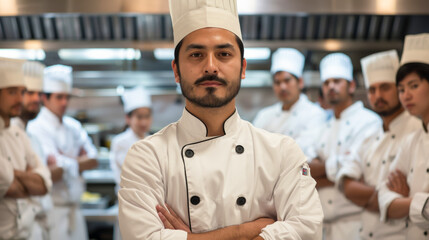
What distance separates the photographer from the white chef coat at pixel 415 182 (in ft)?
6.09

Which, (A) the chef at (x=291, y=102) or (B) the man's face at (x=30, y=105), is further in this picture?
(A) the chef at (x=291, y=102)

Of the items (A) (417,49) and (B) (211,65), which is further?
(A) (417,49)

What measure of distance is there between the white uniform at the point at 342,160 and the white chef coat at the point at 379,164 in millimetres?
158

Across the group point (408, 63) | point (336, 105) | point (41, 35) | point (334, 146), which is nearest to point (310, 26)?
point (336, 105)

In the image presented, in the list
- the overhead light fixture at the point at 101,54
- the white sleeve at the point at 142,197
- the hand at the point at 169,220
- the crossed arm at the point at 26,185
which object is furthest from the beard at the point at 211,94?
the overhead light fixture at the point at 101,54

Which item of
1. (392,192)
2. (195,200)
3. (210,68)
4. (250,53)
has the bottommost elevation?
(392,192)

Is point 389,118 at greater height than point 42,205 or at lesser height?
greater

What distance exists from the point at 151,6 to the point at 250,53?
47.2 inches

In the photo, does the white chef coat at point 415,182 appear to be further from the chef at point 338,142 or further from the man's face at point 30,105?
the man's face at point 30,105

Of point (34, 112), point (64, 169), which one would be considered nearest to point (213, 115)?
point (34, 112)

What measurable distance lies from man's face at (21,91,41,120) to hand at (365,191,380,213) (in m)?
2.54

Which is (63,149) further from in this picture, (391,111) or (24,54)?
(391,111)

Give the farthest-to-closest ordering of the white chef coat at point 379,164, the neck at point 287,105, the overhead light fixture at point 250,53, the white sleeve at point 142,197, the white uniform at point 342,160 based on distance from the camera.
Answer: the overhead light fixture at point 250,53 < the neck at point 287,105 < the white uniform at point 342,160 < the white chef coat at point 379,164 < the white sleeve at point 142,197

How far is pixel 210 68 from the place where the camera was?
1.26m
